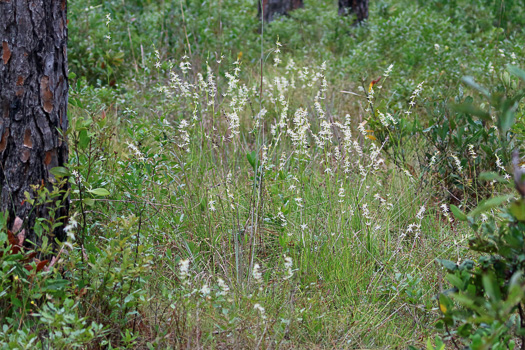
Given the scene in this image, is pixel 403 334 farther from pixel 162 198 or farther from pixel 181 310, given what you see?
pixel 162 198

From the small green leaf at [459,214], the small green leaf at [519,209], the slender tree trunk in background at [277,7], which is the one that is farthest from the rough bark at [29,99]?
the slender tree trunk in background at [277,7]

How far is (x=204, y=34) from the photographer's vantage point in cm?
649

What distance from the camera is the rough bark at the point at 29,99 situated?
2.33 metres

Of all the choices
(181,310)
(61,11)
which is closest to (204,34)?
(61,11)

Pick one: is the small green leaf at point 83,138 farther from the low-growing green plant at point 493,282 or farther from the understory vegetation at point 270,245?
the low-growing green plant at point 493,282

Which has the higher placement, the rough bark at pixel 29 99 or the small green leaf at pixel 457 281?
the rough bark at pixel 29 99

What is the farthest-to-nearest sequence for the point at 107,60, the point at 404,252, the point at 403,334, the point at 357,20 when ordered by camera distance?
the point at 357,20
the point at 107,60
the point at 404,252
the point at 403,334

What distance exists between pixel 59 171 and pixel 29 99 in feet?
1.07

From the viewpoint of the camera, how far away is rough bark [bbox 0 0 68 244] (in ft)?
7.64

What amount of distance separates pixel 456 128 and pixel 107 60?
11.8ft

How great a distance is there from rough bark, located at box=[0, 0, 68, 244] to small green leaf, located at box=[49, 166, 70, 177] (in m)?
0.08

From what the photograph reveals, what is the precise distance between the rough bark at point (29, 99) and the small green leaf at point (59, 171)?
→ 3.0 inches

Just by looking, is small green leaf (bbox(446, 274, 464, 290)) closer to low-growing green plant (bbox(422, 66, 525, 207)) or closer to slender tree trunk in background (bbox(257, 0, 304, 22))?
low-growing green plant (bbox(422, 66, 525, 207))

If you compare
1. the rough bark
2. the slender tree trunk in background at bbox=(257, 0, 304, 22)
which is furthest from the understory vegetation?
the slender tree trunk in background at bbox=(257, 0, 304, 22)
